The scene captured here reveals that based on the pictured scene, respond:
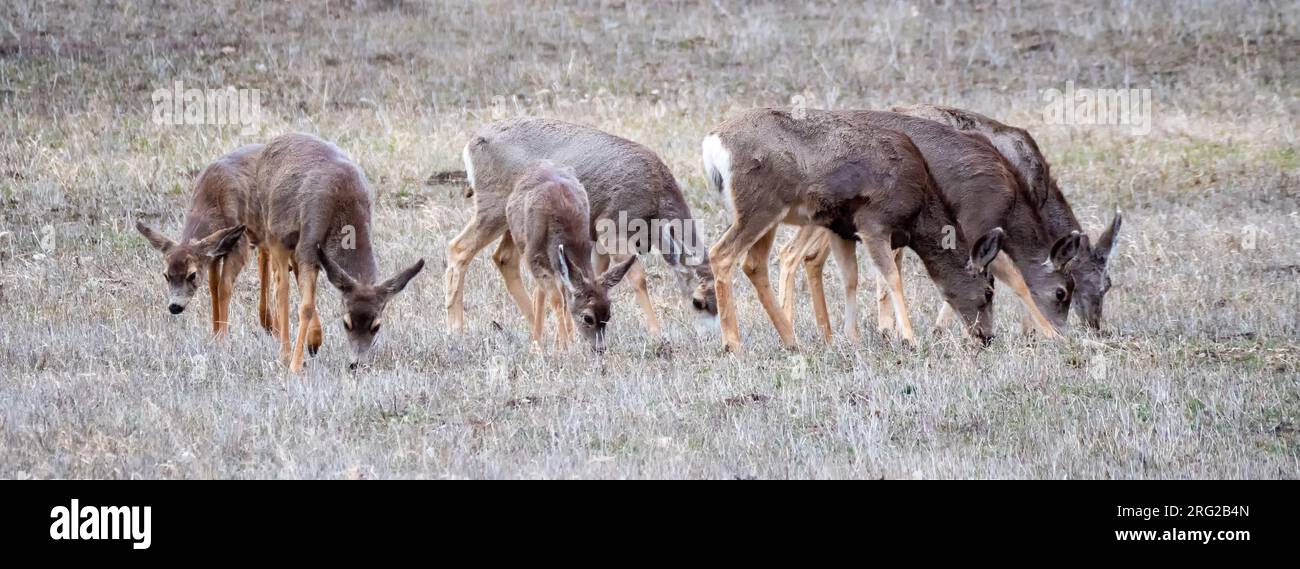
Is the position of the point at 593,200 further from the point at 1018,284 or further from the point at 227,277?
the point at 1018,284

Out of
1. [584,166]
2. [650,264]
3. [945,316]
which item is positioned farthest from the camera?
[650,264]

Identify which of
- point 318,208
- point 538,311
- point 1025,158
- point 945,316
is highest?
point 1025,158


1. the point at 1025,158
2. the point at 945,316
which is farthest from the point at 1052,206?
the point at 945,316

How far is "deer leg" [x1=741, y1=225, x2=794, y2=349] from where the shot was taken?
1127 cm

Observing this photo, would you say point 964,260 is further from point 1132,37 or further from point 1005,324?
point 1132,37

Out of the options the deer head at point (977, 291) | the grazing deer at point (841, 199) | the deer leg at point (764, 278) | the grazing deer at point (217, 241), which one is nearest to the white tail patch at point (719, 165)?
the grazing deer at point (841, 199)

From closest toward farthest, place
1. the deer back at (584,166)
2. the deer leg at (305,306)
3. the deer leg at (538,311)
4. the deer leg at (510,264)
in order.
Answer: the deer leg at (305,306)
the deer leg at (538,311)
the deer back at (584,166)
the deer leg at (510,264)

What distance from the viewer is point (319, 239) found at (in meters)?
10.8

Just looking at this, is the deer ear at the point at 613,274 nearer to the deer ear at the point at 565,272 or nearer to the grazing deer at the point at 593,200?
the deer ear at the point at 565,272

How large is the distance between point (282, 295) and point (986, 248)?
5106mm

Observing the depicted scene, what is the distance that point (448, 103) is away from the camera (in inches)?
816

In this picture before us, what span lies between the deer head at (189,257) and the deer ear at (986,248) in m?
5.38

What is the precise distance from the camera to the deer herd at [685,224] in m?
10.9
